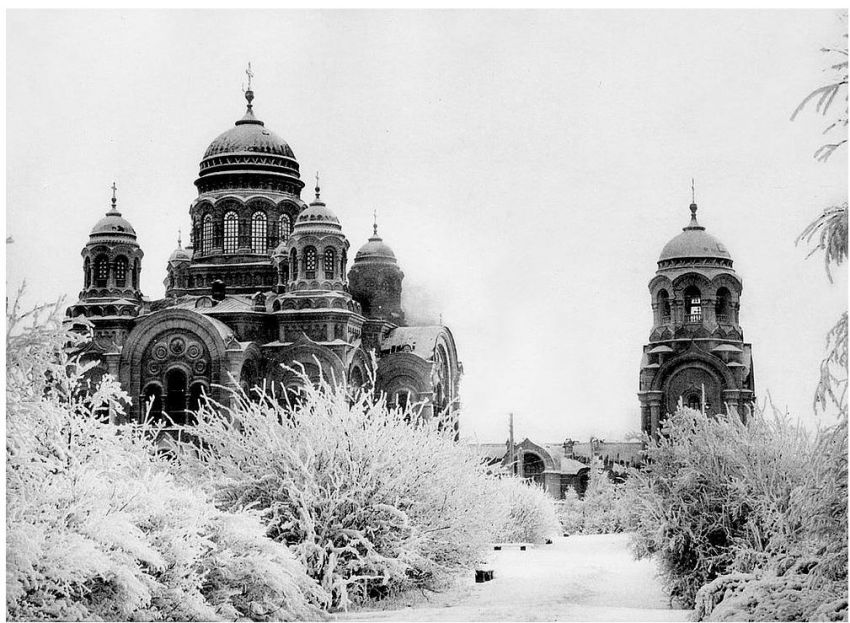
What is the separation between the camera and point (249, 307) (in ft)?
112

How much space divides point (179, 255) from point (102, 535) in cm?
3542

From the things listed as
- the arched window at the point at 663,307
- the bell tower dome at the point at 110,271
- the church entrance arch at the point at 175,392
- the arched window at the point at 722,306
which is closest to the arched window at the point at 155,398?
the church entrance arch at the point at 175,392

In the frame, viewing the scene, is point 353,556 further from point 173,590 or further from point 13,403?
point 13,403

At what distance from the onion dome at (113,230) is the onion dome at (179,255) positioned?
8.21 meters

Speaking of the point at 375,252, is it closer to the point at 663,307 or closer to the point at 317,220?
the point at 317,220

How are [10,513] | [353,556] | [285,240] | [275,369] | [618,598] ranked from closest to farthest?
[10,513] → [353,556] → [618,598] → [275,369] → [285,240]

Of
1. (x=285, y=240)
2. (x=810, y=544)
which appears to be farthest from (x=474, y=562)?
(x=285, y=240)

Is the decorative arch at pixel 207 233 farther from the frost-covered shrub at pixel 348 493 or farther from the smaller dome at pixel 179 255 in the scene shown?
the frost-covered shrub at pixel 348 493

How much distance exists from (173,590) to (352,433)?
15.0 feet

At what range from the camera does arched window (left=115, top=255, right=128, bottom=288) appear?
35.0 metres

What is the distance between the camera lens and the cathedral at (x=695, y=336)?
36156 millimetres

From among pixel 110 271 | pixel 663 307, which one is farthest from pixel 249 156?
pixel 663 307

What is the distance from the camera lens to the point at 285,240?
36.6 meters

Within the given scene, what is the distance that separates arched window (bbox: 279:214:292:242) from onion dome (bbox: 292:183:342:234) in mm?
2950
